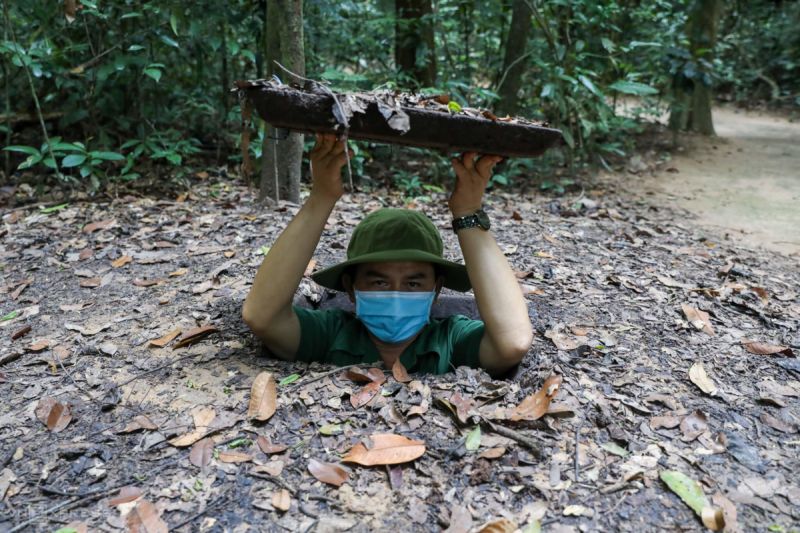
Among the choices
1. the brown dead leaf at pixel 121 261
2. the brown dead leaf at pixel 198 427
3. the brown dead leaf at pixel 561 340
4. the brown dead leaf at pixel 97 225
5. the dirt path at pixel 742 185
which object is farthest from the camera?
the dirt path at pixel 742 185

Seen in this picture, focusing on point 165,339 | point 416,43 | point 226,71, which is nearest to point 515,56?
point 416,43

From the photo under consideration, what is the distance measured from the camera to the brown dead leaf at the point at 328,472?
1806mm

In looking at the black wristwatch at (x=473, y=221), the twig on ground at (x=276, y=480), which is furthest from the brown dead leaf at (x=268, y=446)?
the black wristwatch at (x=473, y=221)

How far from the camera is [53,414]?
2160 millimetres

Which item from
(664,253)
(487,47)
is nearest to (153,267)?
(664,253)

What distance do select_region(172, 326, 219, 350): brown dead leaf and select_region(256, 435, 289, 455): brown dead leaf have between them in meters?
0.92

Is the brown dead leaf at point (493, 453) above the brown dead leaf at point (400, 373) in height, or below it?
above

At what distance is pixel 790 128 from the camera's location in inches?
523

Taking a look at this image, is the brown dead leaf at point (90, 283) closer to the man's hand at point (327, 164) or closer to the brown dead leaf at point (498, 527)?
the man's hand at point (327, 164)

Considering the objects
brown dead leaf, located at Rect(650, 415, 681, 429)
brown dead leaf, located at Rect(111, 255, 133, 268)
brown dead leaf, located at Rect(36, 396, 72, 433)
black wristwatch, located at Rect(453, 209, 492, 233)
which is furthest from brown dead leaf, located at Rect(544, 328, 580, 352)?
brown dead leaf, located at Rect(111, 255, 133, 268)

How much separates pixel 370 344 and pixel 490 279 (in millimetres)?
714

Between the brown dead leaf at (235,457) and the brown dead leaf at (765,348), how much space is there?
7.60 feet

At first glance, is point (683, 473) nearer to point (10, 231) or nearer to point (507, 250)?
point (507, 250)

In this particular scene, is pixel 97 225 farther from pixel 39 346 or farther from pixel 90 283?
pixel 39 346
